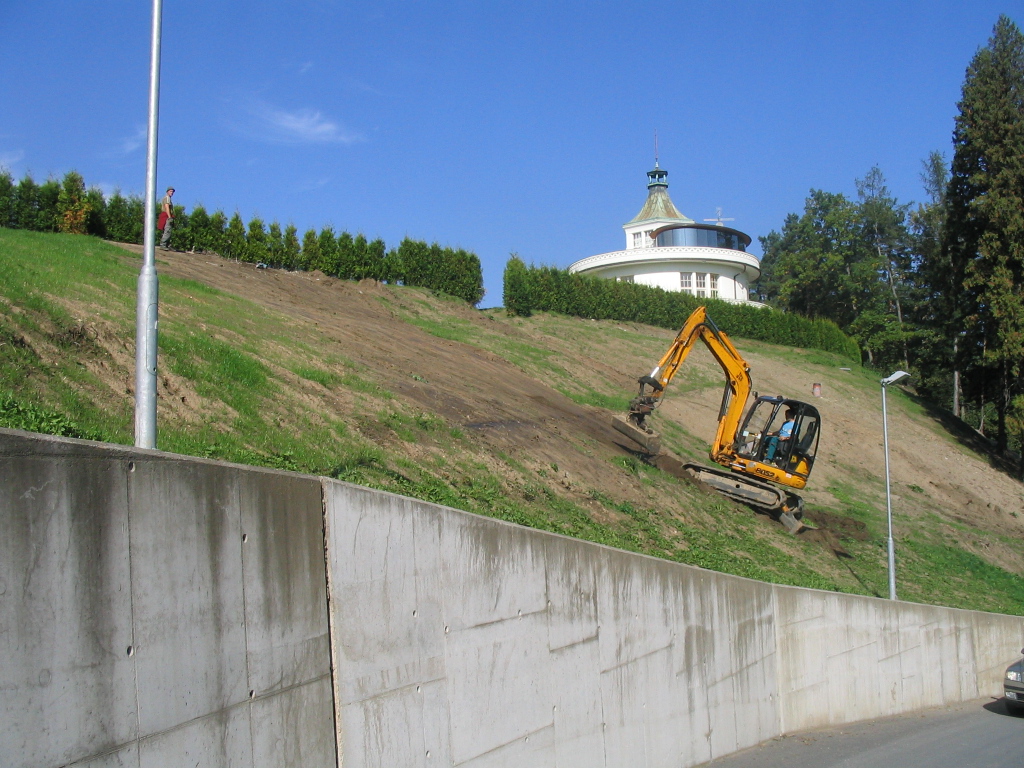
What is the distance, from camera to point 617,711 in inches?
420

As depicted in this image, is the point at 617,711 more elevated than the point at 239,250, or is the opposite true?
the point at 239,250

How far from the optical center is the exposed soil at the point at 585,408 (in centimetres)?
2038

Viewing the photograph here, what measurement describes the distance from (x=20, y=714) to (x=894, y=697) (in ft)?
59.8

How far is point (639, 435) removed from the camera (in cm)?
2273

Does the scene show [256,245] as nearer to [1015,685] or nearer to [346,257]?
[346,257]

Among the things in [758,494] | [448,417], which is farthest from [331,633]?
[758,494]

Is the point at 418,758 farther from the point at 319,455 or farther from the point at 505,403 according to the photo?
the point at 505,403

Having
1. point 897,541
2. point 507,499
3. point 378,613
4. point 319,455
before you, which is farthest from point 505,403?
point 378,613

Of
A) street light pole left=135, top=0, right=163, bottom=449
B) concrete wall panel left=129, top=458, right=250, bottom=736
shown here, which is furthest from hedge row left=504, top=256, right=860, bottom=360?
concrete wall panel left=129, top=458, right=250, bottom=736

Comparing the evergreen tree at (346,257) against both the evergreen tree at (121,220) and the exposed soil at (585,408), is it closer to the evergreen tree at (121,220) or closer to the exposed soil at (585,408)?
the exposed soil at (585,408)

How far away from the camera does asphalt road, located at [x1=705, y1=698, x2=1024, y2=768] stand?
13.1 metres

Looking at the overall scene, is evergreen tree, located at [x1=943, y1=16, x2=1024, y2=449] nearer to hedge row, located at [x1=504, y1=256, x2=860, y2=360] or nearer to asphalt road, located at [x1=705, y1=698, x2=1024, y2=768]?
hedge row, located at [x1=504, y1=256, x2=860, y2=360]

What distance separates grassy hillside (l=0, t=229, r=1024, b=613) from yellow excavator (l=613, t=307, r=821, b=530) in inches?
26.1

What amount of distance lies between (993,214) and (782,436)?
21.0 m
